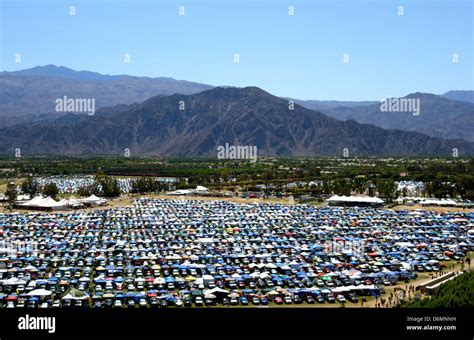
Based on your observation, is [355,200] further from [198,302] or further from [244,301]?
[198,302]

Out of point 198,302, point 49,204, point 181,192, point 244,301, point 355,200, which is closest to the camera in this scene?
point 198,302

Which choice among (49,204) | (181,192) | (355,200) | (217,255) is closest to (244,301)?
(217,255)

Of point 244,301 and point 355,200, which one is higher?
point 355,200

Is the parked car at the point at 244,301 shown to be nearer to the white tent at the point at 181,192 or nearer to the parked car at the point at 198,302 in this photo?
the parked car at the point at 198,302

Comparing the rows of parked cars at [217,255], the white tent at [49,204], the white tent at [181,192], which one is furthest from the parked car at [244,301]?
the white tent at [181,192]

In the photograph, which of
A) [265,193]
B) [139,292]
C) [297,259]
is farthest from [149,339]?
[265,193]

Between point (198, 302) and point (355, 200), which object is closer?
point (198, 302)

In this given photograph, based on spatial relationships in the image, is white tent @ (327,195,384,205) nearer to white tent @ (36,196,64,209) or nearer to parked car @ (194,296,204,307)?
white tent @ (36,196,64,209)

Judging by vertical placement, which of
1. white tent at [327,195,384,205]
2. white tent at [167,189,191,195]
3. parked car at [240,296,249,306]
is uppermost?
→ white tent at [327,195,384,205]

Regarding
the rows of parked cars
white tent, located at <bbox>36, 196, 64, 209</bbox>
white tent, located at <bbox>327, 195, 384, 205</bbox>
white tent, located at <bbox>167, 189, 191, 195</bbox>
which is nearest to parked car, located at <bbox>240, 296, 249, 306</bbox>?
the rows of parked cars

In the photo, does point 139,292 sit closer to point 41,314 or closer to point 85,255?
point 85,255

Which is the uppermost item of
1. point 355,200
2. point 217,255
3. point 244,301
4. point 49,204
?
point 355,200
